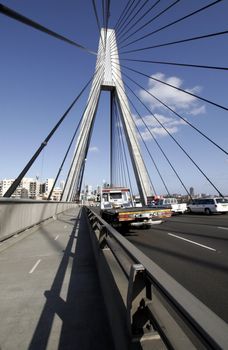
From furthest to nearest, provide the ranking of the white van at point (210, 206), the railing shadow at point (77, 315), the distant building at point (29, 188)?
the distant building at point (29, 188) < the white van at point (210, 206) < the railing shadow at point (77, 315)

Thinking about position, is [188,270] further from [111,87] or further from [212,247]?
[111,87]

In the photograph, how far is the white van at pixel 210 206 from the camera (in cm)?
3261

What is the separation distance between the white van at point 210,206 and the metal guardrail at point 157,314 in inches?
1163

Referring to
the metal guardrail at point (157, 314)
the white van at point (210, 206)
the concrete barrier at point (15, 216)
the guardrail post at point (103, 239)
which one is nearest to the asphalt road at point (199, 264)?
the guardrail post at point (103, 239)

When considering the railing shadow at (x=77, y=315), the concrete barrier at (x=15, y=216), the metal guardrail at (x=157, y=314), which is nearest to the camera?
the metal guardrail at (x=157, y=314)

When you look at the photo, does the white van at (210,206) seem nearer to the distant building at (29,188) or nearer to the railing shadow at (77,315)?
the railing shadow at (77,315)

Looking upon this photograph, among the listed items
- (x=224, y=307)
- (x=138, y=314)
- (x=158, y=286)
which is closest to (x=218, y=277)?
(x=224, y=307)

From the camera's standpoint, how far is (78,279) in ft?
24.0

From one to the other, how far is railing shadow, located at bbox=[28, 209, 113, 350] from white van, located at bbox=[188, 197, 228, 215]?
88.1ft

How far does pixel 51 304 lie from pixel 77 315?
29.9 inches

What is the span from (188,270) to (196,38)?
8.52 meters

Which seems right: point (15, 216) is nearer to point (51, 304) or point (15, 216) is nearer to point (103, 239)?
point (103, 239)

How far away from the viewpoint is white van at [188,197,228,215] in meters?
32.6

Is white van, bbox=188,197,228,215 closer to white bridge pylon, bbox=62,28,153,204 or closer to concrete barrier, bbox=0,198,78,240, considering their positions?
white bridge pylon, bbox=62,28,153,204
